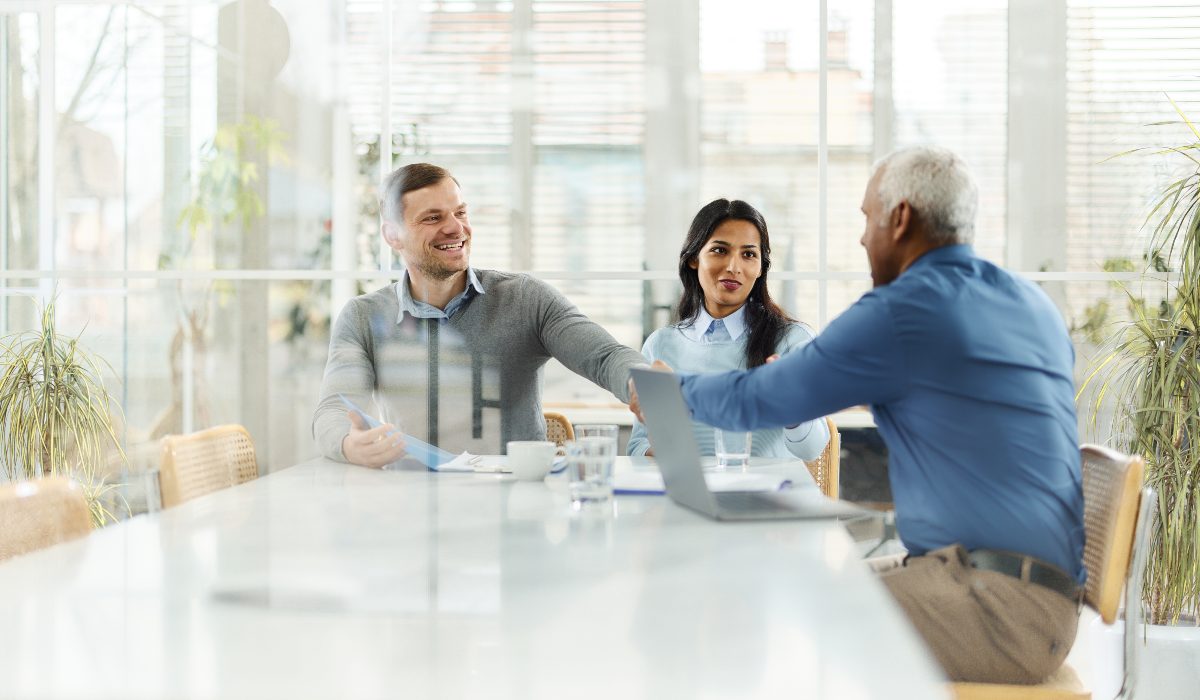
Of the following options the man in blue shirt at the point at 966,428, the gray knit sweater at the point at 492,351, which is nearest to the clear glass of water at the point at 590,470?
the man in blue shirt at the point at 966,428

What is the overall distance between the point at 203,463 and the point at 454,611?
1.31m

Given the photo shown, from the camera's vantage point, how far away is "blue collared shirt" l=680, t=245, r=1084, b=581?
168cm

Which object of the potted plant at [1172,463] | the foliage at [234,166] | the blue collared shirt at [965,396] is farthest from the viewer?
the foliage at [234,166]

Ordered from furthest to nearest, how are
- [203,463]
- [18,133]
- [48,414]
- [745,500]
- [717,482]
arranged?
[18,133]
[48,414]
[203,463]
[717,482]
[745,500]

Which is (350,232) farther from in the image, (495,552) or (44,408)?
(495,552)

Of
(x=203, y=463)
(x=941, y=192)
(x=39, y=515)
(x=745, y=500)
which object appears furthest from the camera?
(x=203, y=463)

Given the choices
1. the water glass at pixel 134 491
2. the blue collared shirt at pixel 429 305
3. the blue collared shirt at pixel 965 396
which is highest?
the blue collared shirt at pixel 429 305

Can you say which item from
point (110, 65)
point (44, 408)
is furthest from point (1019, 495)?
point (110, 65)

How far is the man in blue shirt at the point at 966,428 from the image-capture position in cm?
164

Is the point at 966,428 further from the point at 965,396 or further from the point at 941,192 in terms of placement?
the point at 941,192

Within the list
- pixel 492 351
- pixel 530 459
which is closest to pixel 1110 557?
pixel 530 459

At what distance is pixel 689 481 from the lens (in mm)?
1673

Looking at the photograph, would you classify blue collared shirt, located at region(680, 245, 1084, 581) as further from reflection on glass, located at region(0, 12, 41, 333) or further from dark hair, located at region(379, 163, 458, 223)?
reflection on glass, located at region(0, 12, 41, 333)

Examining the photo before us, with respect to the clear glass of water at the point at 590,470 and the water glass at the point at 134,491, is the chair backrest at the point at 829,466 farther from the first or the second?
the water glass at the point at 134,491
